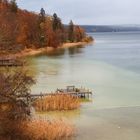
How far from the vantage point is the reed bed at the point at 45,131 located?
796 inches

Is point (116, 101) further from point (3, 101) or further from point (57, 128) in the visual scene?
point (3, 101)

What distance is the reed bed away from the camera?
20219mm

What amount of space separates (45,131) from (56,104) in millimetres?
6672

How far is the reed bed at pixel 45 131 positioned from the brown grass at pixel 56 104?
16.6 feet

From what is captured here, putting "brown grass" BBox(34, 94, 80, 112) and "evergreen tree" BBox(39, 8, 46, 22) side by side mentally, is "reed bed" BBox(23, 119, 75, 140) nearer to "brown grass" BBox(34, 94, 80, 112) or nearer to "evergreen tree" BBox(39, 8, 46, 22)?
"brown grass" BBox(34, 94, 80, 112)

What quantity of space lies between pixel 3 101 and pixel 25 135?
2486 millimetres

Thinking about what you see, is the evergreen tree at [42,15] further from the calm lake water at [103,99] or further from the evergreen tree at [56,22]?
the calm lake water at [103,99]

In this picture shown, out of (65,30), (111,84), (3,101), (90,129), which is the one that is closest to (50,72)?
(111,84)

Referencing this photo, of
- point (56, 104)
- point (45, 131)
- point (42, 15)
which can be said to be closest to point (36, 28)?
point (42, 15)

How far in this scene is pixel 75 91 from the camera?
32719mm

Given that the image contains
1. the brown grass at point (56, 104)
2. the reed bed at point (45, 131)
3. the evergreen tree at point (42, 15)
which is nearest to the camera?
the reed bed at point (45, 131)

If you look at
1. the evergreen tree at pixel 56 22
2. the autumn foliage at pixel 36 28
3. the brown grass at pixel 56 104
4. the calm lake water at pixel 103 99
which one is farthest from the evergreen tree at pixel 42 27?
the brown grass at pixel 56 104

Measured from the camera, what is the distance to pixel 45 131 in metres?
20.7

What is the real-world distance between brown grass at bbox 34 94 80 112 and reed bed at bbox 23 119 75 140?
506cm
